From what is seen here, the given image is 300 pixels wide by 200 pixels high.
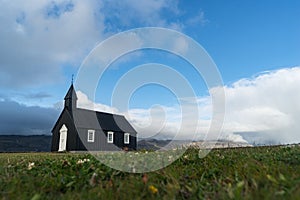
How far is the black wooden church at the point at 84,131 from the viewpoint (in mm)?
43500

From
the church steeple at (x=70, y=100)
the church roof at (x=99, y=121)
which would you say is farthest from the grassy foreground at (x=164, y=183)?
the church steeple at (x=70, y=100)

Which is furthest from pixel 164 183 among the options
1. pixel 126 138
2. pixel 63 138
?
pixel 126 138

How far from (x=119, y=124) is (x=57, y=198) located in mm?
47562

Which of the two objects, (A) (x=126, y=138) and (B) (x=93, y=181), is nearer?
(B) (x=93, y=181)

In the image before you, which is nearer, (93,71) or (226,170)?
(226,170)

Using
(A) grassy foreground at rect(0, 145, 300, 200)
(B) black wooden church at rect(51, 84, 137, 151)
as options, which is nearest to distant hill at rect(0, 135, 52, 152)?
(B) black wooden church at rect(51, 84, 137, 151)

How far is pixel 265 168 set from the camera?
413cm

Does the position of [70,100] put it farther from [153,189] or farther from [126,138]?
[153,189]

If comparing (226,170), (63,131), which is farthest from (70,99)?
(226,170)

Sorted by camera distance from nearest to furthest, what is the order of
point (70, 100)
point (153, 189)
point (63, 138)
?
1. point (153, 189)
2. point (63, 138)
3. point (70, 100)

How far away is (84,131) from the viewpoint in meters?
43.3

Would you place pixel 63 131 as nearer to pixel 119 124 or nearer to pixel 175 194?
pixel 119 124

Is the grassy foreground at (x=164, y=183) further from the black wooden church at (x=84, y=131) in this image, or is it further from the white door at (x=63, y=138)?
the white door at (x=63, y=138)

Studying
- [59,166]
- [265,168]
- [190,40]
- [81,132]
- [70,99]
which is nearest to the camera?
[265,168]
